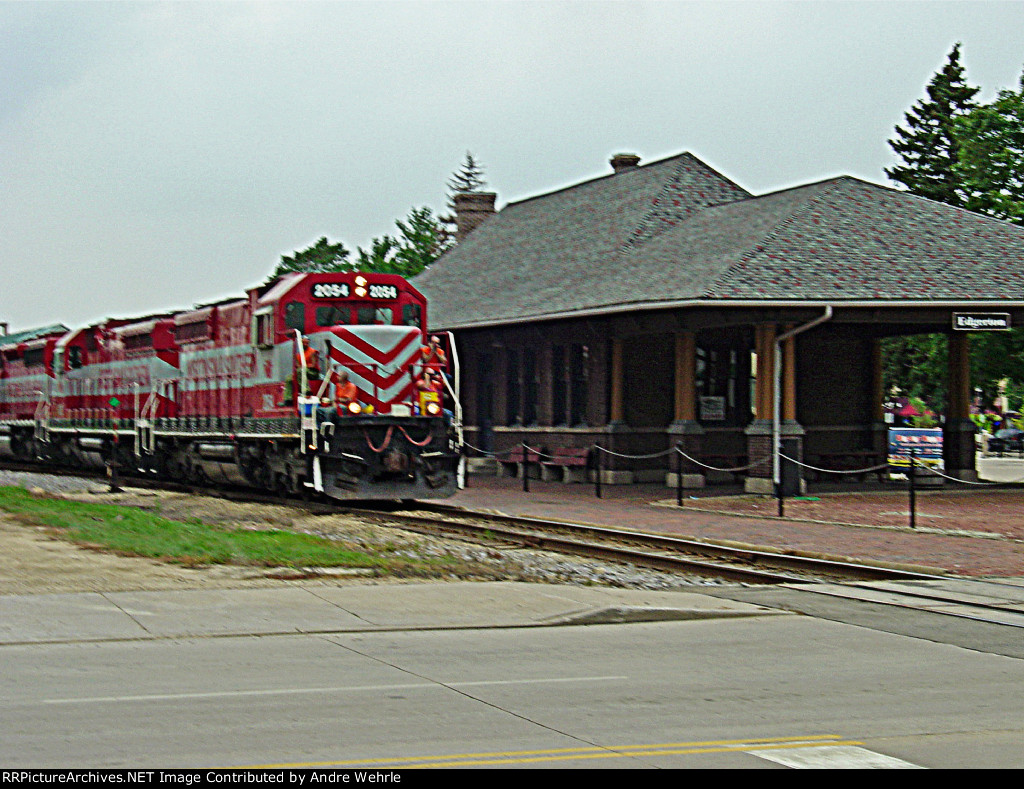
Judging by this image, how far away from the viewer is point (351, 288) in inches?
957

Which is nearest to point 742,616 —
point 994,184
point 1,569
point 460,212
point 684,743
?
point 684,743

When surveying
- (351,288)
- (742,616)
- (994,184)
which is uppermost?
(994,184)

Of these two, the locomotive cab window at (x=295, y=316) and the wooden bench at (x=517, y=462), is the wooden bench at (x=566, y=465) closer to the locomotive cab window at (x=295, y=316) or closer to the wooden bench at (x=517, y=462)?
the wooden bench at (x=517, y=462)

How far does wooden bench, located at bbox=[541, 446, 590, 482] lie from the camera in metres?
31.8

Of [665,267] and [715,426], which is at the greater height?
[665,267]

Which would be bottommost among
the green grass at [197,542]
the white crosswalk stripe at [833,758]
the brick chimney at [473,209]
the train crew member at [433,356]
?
the white crosswalk stripe at [833,758]

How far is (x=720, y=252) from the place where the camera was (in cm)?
2898

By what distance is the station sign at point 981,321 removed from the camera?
87.1 feet

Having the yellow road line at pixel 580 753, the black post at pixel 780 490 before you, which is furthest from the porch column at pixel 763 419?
the yellow road line at pixel 580 753

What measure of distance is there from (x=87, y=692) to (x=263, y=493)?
745 inches

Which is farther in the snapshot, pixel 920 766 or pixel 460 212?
pixel 460 212

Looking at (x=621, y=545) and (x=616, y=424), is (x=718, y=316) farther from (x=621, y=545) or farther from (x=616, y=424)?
(x=621, y=545)

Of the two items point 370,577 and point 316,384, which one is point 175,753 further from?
point 316,384

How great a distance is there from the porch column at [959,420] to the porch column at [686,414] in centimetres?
576
